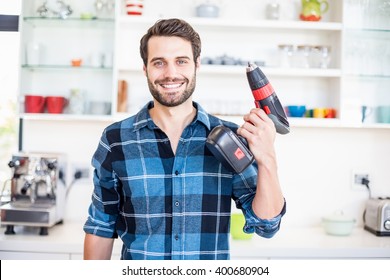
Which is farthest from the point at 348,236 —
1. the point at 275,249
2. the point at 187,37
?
the point at 187,37

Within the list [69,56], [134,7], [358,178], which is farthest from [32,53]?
[358,178]

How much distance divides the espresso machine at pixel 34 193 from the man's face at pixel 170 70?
906 millimetres

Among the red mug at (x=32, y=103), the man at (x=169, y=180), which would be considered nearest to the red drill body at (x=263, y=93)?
the man at (x=169, y=180)

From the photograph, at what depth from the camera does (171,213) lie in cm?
89

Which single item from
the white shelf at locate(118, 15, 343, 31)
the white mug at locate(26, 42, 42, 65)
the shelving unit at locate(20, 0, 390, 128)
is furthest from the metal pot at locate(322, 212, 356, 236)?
the white mug at locate(26, 42, 42, 65)

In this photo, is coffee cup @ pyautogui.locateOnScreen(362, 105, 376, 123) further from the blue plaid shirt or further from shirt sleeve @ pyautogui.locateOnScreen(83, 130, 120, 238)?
shirt sleeve @ pyautogui.locateOnScreen(83, 130, 120, 238)

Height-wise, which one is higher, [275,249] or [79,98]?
[79,98]

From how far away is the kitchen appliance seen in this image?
170 cm

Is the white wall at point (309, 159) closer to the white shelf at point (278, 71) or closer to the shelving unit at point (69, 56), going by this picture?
the shelving unit at point (69, 56)

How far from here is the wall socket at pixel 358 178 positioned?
1.90 metres

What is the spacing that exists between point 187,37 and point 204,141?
0.65 feet

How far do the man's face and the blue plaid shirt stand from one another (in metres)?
0.06

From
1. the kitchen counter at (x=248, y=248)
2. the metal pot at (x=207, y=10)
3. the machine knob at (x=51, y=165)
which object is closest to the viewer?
the kitchen counter at (x=248, y=248)

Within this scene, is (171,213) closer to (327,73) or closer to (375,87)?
(327,73)
